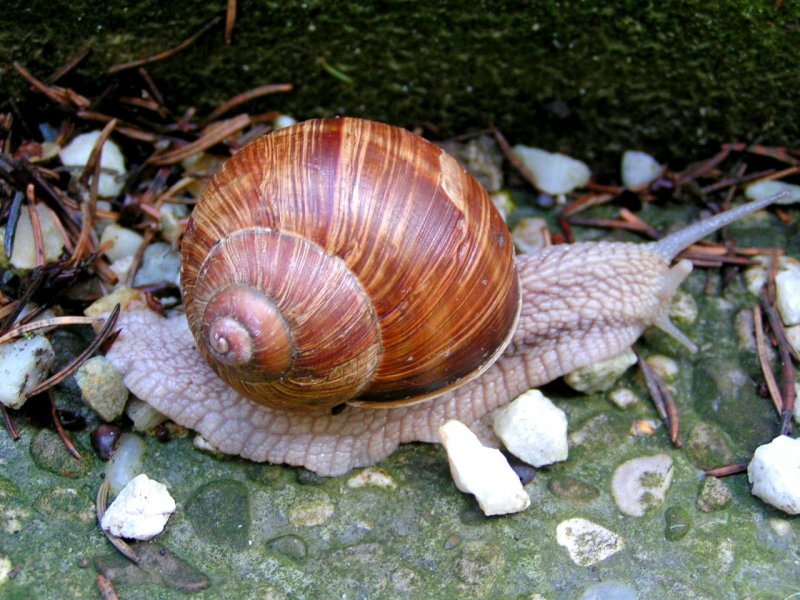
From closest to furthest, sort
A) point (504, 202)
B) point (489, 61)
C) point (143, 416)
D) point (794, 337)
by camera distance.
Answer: point (143, 416), point (794, 337), point (489, 61), point (504, 202)

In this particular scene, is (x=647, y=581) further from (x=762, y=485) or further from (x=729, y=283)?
(x=729, y=283)

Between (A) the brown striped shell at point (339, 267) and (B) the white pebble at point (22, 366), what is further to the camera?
(B) the white pebble at point (22, 366)

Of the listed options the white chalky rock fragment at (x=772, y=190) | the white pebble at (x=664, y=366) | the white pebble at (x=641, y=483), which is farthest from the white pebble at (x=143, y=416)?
the white chalky rock fragment at (x=772, y=190)

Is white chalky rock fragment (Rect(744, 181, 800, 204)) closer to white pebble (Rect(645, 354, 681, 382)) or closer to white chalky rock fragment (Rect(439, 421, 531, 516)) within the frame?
white pebble (Rect(645, 354, 681, 382))

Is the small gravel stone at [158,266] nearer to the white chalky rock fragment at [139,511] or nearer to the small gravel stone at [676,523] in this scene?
the white chalky rock fragment at [139,511]

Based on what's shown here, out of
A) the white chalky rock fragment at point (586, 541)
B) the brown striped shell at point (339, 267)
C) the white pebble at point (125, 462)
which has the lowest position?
the white chalky rock fragment at point (586, 541)

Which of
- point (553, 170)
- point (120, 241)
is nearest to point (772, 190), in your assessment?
point (553, 170)

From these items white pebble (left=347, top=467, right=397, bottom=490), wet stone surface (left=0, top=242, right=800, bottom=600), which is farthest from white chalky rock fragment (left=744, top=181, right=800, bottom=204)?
white pebble (left=347, top=467, right=397, bottom=490)

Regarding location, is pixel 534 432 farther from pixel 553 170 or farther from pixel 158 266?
pixel 158 266
